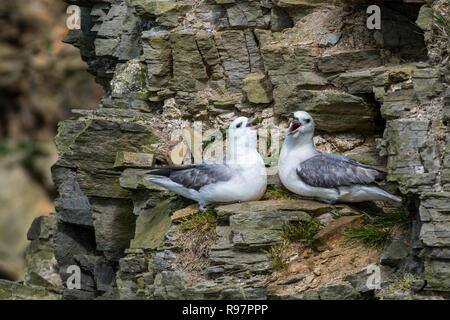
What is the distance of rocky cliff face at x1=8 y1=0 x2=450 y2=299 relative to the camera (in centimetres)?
680

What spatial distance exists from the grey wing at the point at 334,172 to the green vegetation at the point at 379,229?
402 millimetres

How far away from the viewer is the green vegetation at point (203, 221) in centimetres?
779

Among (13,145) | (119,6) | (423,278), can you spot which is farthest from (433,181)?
(13,145)

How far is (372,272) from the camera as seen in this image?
6.61 meters

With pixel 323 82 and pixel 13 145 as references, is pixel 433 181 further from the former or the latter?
pixel 13 145

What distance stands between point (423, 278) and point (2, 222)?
542 inches

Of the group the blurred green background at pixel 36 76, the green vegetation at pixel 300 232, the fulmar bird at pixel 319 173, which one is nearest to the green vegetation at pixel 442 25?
the fulmar bird at pixel 319 173

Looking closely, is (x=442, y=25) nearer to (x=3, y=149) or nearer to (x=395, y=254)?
(x=395, y=254)

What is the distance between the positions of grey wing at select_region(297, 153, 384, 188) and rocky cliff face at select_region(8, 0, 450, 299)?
0.88 feet

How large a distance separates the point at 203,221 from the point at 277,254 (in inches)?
43.4

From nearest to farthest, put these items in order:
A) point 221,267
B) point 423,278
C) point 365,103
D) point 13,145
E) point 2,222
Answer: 1. point 423,278
2. point 221,267
3. point 365,103
4. point 2,222
5. point 13,145

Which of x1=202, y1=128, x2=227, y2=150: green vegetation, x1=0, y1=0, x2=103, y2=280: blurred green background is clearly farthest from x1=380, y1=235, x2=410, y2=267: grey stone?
x1=0, y1=0, x2=103, y2=280: blurred green background

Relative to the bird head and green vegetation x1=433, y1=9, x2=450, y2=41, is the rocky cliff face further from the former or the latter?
the bird head

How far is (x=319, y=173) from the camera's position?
751 cm
